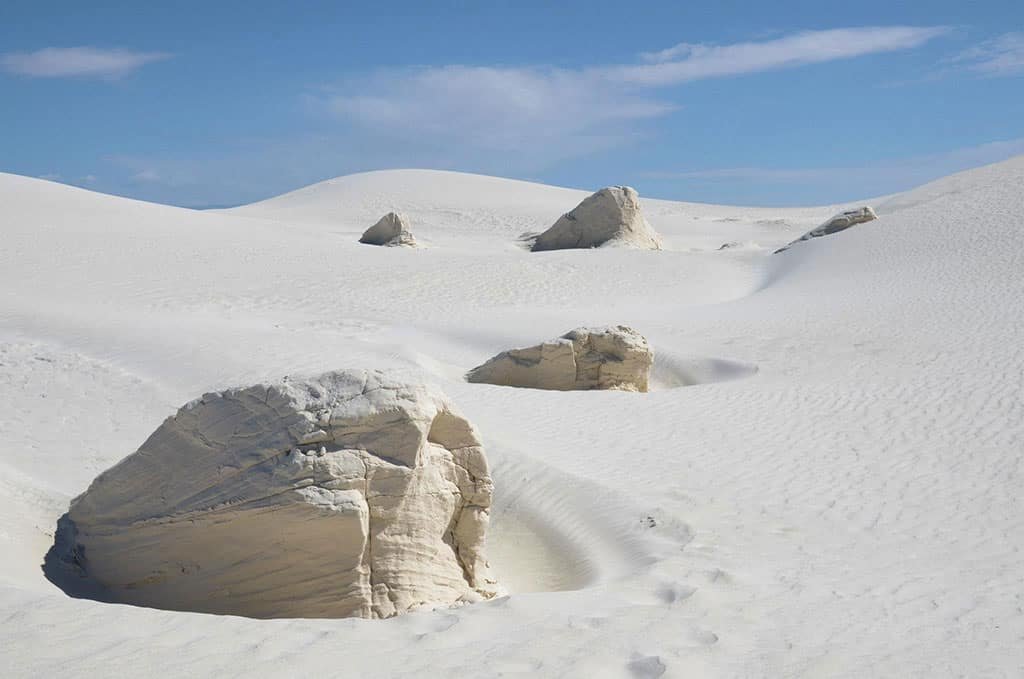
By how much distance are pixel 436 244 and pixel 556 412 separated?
20477mm

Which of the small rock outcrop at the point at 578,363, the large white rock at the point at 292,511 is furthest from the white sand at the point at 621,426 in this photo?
the small rock outcrop at the point at 578,363

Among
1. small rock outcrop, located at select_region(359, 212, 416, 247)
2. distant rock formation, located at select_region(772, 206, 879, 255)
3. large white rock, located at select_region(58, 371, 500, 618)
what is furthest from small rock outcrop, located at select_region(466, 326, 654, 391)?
distant rock formation, located at select_region(772, 206, 879, 255)

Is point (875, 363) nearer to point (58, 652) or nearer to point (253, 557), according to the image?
point (253, 557)

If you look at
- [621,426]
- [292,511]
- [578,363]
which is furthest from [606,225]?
[292,511]

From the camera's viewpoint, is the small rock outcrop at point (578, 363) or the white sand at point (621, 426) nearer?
the white sand at point (621, 426)

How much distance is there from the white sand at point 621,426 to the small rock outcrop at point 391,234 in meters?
1.57

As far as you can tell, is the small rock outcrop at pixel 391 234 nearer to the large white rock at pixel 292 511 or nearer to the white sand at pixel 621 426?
the white sand at pixel 621 426

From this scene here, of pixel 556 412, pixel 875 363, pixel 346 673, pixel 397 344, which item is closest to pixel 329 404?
pixel 346 673

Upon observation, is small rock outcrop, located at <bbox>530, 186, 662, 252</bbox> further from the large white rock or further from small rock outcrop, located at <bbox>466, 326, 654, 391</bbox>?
the large white rock

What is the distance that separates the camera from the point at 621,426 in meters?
10.3

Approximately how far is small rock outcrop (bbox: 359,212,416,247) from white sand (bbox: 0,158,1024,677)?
5.15 feet

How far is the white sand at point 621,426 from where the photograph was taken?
4.31m

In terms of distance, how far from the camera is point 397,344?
47.5 feet

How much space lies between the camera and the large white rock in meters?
5.29
